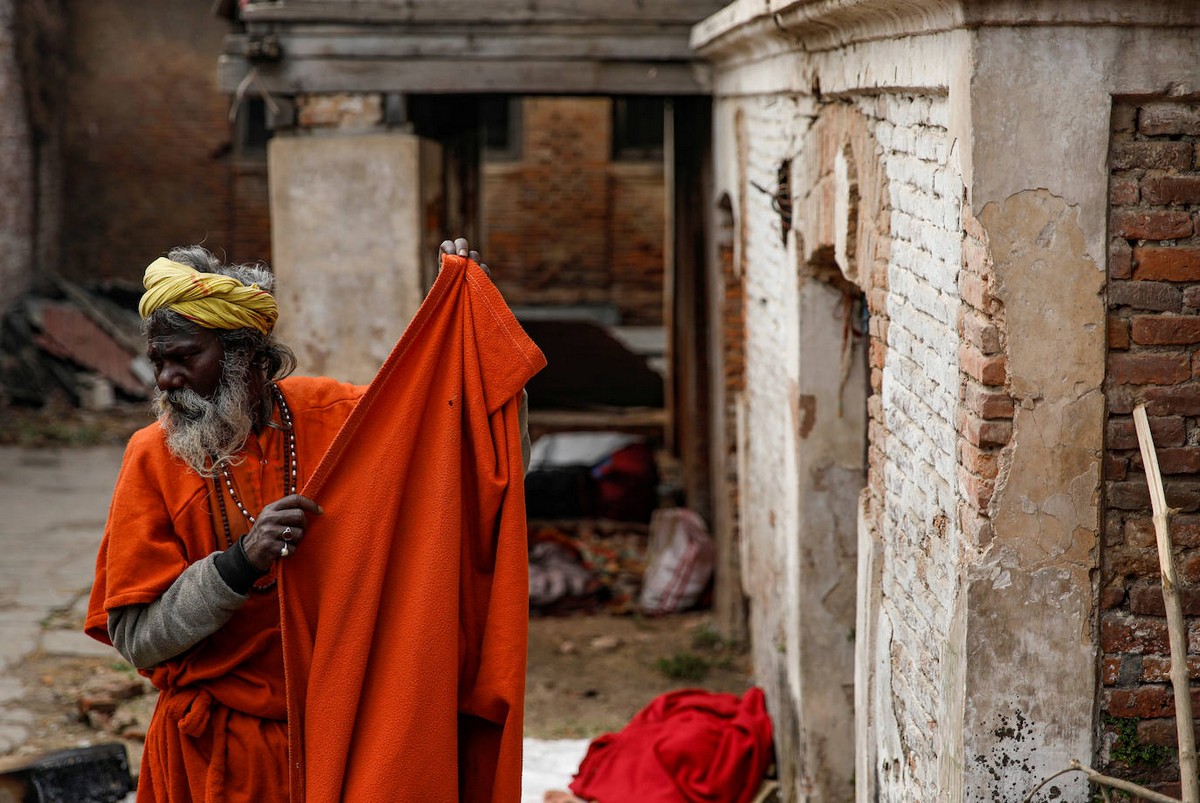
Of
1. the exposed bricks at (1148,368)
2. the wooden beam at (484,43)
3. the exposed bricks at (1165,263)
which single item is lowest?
the exposed bricks at (1148,368)

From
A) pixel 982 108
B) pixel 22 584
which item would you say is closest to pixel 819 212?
pixel 982 108

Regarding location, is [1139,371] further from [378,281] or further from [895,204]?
[378,281]

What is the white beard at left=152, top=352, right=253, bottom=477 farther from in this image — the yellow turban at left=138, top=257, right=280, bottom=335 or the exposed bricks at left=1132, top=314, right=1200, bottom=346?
the exposed bricks at left=1132, top=314, right=1200, bottom=346

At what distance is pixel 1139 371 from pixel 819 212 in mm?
1996

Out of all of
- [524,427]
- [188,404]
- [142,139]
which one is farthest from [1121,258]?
[142,139]

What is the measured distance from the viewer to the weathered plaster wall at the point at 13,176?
1378 centimetres

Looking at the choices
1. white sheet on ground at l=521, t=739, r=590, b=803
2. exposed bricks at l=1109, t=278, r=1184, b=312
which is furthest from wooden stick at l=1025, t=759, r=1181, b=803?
white sheet on ground at l=521, t=739, r=590, b=803

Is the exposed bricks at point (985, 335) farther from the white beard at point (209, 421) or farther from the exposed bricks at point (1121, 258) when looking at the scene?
the white beard at point (209, 421)

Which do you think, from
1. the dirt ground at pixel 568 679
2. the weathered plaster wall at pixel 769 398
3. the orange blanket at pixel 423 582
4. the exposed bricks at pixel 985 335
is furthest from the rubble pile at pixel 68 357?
the exposed bricks at pixel 985 335

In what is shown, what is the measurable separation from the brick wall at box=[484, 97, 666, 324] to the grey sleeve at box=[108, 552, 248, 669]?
42.9 ft

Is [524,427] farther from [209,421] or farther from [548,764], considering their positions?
[548,764]

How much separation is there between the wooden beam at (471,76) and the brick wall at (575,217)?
27.2 feet

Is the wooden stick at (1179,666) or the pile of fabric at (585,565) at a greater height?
the wooden stick at (1179,666)

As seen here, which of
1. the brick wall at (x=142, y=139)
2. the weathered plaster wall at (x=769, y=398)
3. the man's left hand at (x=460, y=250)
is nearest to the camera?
the man's left hand at (x=460, y=250)
